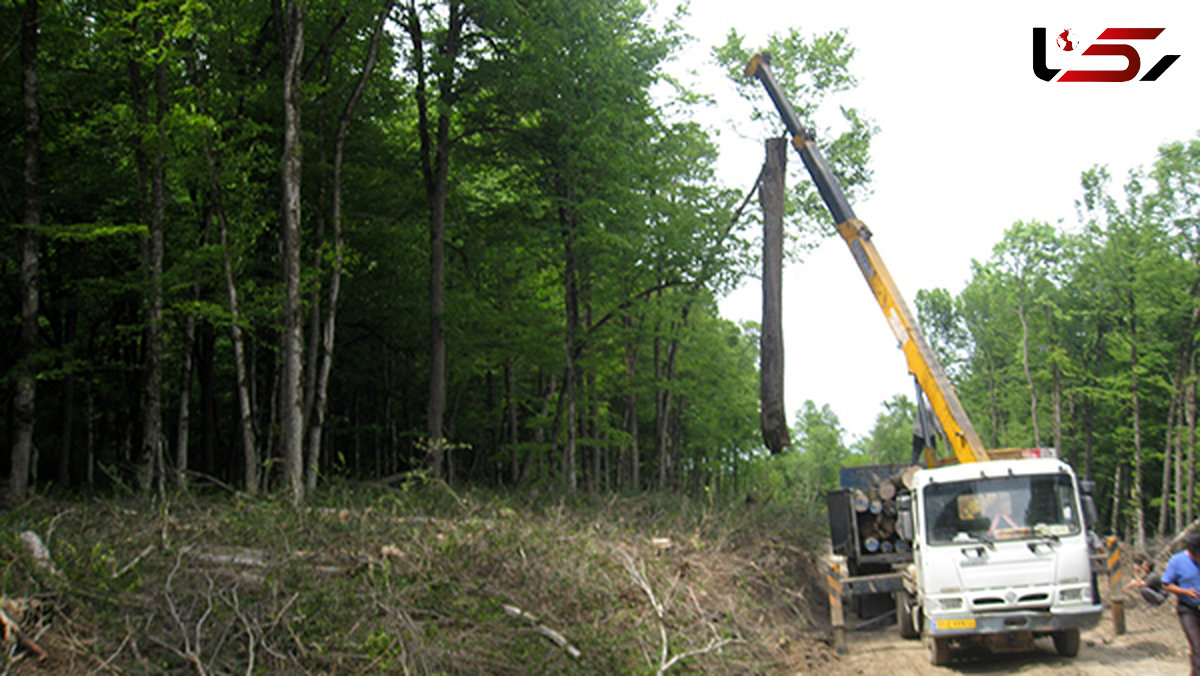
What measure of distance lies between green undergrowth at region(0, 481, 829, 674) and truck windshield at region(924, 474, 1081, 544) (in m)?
2.57

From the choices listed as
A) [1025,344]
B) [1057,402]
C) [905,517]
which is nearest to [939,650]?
[905,517]

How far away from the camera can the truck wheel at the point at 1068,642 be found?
38.9ft

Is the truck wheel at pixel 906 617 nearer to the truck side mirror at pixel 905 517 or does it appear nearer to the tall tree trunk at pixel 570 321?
the truck side mirror at pixel 905 517

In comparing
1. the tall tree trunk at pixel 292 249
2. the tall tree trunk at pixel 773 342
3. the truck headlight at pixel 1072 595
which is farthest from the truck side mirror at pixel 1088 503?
the tall tree trunk at pixel 292 249

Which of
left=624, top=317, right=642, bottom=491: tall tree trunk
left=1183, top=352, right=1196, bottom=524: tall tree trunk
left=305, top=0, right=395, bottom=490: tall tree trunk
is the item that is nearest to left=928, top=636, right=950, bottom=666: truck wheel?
left=305, top=0, right=395, bottom=490: tall tree trunk

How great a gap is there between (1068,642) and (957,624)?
60.8 inches

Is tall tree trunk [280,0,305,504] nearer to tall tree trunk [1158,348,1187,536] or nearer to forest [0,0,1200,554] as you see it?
forest [0,0,1200,554]

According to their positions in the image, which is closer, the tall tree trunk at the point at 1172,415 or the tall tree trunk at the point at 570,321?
the tall tree trunk at the point at 570,321

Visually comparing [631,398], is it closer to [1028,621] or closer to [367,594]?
[1028,621]

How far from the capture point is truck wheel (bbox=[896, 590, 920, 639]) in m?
14.1

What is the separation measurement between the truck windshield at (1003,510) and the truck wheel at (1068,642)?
1.24 m

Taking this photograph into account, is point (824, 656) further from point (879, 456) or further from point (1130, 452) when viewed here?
point (879, 456)

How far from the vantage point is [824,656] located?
42.7 ft

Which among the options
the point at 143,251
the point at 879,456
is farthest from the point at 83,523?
the point at 879,456
